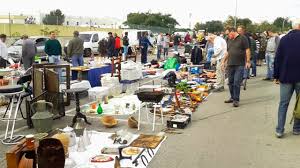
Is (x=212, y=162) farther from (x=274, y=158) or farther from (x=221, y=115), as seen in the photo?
(x=221, y=115)

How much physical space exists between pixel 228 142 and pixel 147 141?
148cm

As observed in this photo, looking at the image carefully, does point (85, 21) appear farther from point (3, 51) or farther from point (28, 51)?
point (3, 51)

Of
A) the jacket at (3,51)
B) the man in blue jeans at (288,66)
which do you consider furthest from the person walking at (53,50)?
the man in blue jeans at (288,66)

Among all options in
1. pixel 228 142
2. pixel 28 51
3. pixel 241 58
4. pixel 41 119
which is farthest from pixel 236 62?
pixel 28 51

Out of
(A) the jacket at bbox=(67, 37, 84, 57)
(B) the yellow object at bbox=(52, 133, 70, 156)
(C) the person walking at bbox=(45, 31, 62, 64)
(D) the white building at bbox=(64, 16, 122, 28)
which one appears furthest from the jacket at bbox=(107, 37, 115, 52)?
(D) the white building at bbox=(64, 16, 122, 28)

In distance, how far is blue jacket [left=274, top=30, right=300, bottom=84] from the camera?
23.0ft

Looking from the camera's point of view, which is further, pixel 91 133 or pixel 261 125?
pixel 261 125

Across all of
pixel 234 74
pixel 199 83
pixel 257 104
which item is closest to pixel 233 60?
pixel 234 74

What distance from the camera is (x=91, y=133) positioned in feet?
24.8

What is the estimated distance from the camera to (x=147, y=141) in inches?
274

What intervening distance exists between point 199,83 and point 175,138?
7.29 m

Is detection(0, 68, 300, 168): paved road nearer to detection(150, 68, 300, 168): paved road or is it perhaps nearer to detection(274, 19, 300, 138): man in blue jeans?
detection(150, 68, 300, 168): paved road

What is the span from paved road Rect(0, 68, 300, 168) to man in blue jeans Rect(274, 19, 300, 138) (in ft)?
2.27

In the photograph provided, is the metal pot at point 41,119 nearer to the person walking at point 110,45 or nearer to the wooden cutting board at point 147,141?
the wooden cutting board at point 147,141
